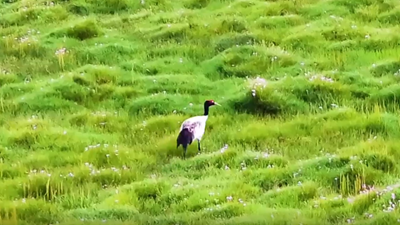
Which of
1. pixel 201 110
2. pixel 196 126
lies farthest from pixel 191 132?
pixel 201 110

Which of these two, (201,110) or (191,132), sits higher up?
(191,132)

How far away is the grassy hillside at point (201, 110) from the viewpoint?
29.6 ft

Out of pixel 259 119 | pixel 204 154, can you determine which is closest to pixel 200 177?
pixel 204 154

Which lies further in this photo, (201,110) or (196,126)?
(201,110)

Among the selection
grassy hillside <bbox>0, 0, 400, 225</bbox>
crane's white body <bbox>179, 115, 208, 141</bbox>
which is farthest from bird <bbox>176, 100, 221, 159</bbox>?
grassy hillside <bbox>0, 0, 400, 225</bbox>

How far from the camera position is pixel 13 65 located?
52.1 ft

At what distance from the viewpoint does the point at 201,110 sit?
42.7 ft

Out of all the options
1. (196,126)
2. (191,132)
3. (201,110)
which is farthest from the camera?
(201,110)

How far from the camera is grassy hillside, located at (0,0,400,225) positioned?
9008 millimetres

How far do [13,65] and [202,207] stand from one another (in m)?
8.73

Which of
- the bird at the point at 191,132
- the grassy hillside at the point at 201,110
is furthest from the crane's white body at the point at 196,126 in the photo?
the grassy hillside at the point at 201,110

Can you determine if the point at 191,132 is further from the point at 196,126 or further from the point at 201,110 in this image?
the point at 201,110

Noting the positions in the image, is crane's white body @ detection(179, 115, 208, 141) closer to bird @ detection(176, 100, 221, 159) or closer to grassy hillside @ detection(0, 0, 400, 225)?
bird @ detection(176, 100, 221, 159)

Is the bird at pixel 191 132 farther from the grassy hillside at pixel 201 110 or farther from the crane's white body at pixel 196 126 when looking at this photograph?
the grassy hillside at pixel 201 110
